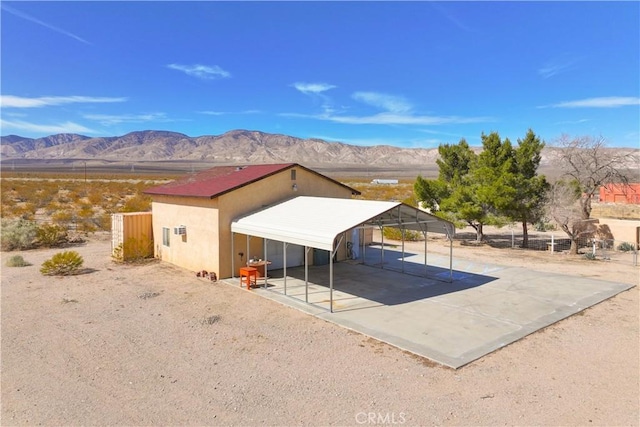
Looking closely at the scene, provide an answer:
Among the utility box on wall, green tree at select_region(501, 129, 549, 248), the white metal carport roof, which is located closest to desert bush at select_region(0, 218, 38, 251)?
the utility box on wall

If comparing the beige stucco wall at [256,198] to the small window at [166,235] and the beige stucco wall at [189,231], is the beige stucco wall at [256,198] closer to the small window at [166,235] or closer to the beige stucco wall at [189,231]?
the beige stucco wall at [189,231]

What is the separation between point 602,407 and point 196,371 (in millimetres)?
7057

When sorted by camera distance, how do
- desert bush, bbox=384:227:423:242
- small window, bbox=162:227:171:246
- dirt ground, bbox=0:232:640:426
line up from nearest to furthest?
1. dirt ground, bbox=0:232:640:426
2. small window, bbox=162:227:171:246
3. desert bush, bbox=384:227:423:242

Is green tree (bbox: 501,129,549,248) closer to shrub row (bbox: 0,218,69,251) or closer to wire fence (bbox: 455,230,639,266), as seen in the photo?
wire fence (bbox: 455,230,639,266)

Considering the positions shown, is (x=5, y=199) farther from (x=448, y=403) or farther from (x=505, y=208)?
(x=448, y=403)

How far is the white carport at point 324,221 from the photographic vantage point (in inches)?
486

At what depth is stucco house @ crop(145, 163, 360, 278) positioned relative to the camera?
15734mm

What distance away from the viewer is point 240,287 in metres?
14.4

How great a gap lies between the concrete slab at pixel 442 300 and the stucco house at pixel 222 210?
1112 mm

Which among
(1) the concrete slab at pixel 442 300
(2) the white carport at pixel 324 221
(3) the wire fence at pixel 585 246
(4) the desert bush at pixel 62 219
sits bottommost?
(1) the concrete slab at pixel 442 300

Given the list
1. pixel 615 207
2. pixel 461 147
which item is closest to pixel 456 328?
pixel 461 147

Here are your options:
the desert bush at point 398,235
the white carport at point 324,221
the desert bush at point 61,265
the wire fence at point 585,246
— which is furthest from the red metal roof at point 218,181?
the wire fence at point 585,246

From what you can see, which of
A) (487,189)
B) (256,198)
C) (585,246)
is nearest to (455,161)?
(487,189)

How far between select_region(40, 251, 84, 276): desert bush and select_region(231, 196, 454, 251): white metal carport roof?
6.49 metres
